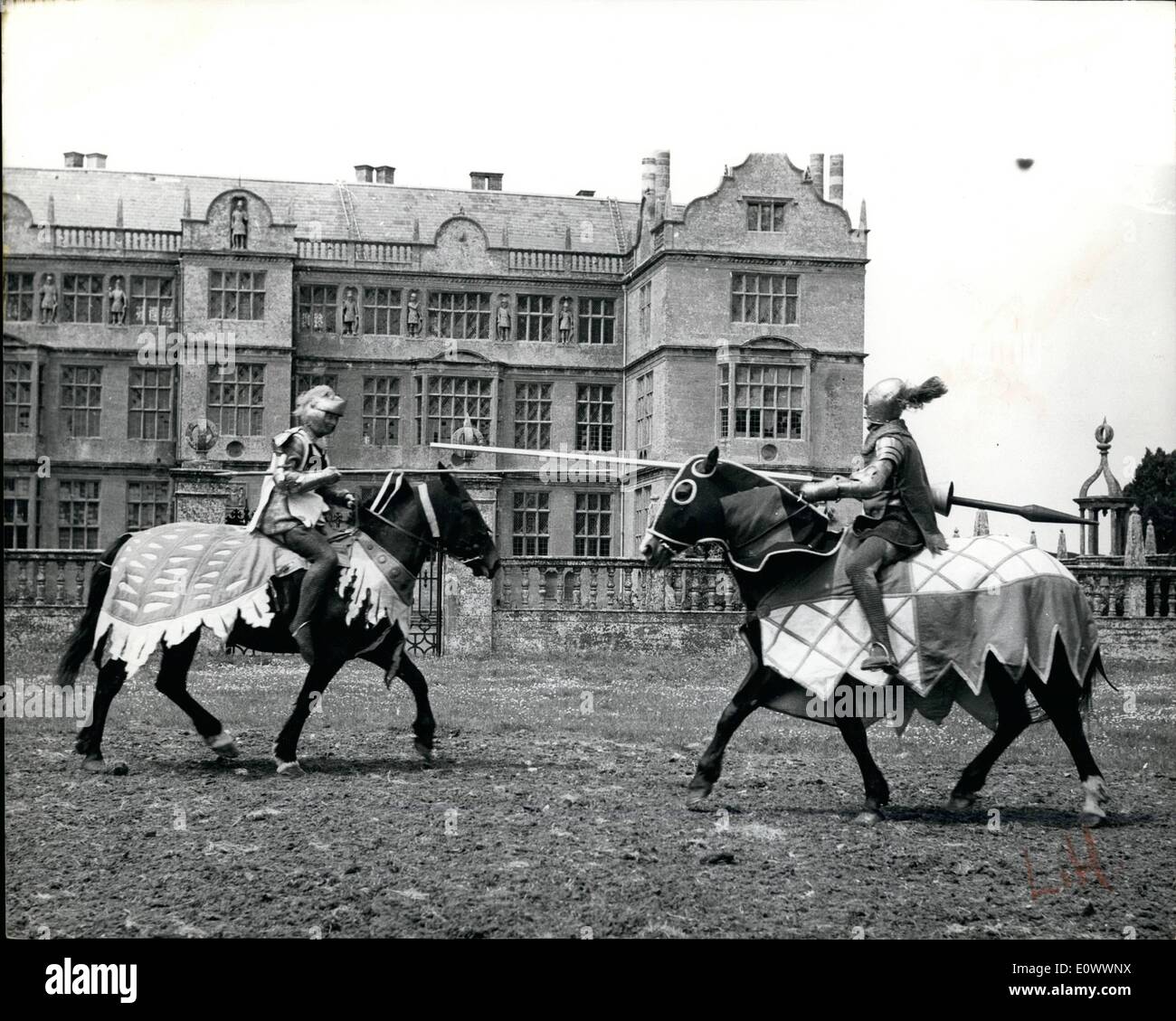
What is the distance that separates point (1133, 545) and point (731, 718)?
47.0ft

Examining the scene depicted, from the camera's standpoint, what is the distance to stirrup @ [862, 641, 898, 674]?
8.24 metres

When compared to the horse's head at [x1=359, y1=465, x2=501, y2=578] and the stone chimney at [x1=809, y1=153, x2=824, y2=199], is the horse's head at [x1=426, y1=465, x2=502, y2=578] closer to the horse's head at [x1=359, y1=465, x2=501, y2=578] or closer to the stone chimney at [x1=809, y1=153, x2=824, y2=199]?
the horse's head at [x1=359, y1=465, x2=501, y2=578]

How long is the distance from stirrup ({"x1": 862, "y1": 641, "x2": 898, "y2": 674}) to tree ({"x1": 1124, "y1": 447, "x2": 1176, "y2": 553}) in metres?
15.4

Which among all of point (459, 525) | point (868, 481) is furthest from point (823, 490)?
point (459, 525)

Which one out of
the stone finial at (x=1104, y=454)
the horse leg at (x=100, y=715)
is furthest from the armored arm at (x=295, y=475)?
the stone finial at (x=1104, y=454)

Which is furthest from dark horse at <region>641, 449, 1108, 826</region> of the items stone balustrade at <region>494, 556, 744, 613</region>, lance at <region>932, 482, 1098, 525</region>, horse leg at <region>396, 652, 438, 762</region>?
stone balustrade at <region>494, 556, 744, 613</region>

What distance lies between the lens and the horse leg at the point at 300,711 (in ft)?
31.4

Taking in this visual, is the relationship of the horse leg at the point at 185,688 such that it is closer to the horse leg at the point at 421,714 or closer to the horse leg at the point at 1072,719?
the horse leg at the point at 421,714

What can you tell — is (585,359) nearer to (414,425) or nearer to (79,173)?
(414,425)

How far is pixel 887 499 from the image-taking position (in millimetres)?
8484

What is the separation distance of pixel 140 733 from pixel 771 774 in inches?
203

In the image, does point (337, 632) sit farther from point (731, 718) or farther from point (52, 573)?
point (52, 573)

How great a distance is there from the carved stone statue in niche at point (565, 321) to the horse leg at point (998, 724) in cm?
2624
